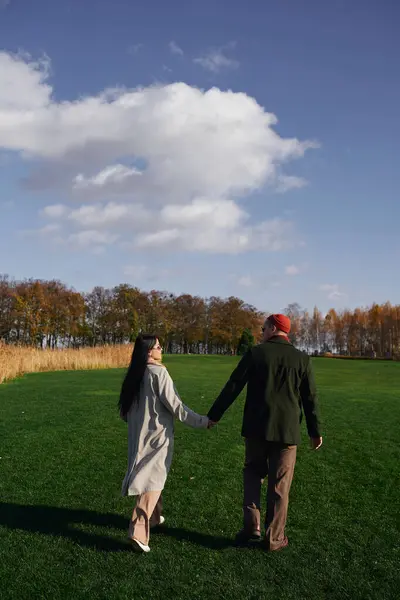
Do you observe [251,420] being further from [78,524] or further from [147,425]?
[78,524]

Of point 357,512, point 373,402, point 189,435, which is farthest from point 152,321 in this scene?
point 357,512

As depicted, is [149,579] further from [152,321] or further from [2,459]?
[152,321]

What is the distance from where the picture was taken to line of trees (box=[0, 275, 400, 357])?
64.5 m

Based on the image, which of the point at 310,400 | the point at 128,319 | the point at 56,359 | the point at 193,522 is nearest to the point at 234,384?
the point at 310,400

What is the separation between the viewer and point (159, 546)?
478 centimetres

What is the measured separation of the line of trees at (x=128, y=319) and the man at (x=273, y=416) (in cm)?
4980

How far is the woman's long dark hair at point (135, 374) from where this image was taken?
4.75 m

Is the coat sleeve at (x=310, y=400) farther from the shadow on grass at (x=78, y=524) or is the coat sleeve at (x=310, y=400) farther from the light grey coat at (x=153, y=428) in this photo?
the shadow on grass at (x=78, y=524)

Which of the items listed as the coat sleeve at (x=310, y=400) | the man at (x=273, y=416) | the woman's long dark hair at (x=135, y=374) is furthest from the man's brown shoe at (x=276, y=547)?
the woman's long dark hair at (x=135, y=374)

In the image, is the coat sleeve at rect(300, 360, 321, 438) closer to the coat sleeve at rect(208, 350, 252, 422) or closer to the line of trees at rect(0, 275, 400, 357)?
the coat sleeve at rect(208, 350, 252, 422)

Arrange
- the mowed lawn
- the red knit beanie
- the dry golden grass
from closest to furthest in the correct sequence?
the mowed lawn
the red knit beanie
the dry golden grass

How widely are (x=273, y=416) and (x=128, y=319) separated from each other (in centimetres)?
6477

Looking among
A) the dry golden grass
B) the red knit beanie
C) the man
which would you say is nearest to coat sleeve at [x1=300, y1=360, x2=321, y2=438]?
the man

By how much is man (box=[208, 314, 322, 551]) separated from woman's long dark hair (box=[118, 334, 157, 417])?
2.34 feet
